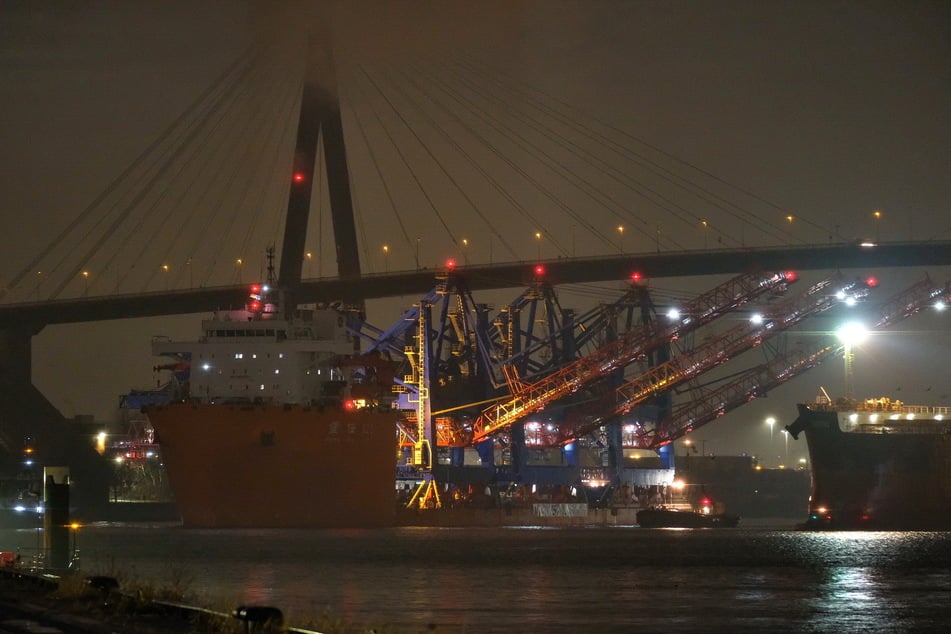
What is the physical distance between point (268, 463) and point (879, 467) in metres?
21.0

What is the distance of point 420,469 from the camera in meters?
60.3

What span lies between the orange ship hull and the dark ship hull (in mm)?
16074

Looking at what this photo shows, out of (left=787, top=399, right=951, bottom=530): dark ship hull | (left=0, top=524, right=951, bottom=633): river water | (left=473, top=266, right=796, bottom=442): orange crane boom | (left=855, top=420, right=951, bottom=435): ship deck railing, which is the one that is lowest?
(left=0, top=524, right=951, bottom=633): river water

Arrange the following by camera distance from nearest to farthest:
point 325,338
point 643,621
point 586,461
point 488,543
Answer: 1. point 643,621
2. point 488,543
3. point 325,338
4. point 586,461

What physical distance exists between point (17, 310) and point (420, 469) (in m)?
31.7

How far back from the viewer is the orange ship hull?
51.8 metres

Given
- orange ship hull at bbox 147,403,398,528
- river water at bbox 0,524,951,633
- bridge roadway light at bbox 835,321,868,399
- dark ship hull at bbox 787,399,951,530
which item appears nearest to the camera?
river water at bbox 0,524,951,633

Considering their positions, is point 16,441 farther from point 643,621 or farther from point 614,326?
point 643,621

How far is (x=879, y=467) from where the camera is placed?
53188 millimetres

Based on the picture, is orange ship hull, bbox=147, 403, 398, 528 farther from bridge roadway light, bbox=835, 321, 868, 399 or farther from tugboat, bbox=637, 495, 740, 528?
bridge roadway light, bbox=835, 321, 868, 399

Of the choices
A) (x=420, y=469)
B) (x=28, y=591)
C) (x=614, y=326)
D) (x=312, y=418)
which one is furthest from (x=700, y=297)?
(x=28, y=591)

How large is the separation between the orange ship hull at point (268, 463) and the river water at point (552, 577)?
173 centimetres

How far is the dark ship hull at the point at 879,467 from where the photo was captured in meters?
52.9

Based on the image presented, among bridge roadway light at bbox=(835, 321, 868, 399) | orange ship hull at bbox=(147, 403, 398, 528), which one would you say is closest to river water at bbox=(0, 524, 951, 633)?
orange ship hull at bbox=(147, 403, 398, 528)
